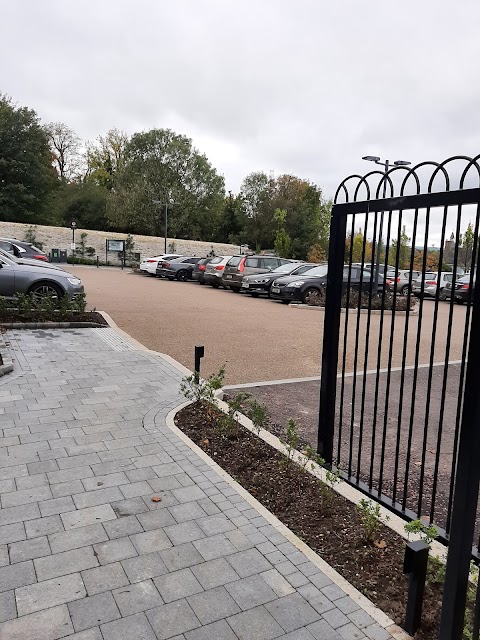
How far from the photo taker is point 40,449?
3977 mm

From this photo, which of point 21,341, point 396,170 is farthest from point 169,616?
point 21,341

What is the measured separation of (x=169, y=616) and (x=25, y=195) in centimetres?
4562

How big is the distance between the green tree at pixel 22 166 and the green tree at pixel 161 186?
651 centimetres

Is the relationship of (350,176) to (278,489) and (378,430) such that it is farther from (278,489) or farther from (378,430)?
(378,430)

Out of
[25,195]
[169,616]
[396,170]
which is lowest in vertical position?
[169,616]

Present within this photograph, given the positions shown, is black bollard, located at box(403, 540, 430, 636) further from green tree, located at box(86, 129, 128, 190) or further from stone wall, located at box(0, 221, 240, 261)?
green tree, located at box(86, 129, 128, 190)

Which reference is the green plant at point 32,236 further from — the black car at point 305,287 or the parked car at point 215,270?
the black car at point 305,287

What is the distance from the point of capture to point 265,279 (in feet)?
60.8

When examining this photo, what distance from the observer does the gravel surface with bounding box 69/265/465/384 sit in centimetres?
763

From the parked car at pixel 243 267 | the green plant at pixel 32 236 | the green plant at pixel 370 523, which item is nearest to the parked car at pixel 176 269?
the parked car at pixel 243 267

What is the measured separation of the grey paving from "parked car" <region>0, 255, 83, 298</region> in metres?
6.10

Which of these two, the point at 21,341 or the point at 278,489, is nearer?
the point at 278,489

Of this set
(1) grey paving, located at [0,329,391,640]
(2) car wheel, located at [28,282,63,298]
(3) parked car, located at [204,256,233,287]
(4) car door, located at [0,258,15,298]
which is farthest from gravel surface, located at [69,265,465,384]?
(3) parked car, located at [204,256,233,287]

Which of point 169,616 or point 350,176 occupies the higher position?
point 350,176
